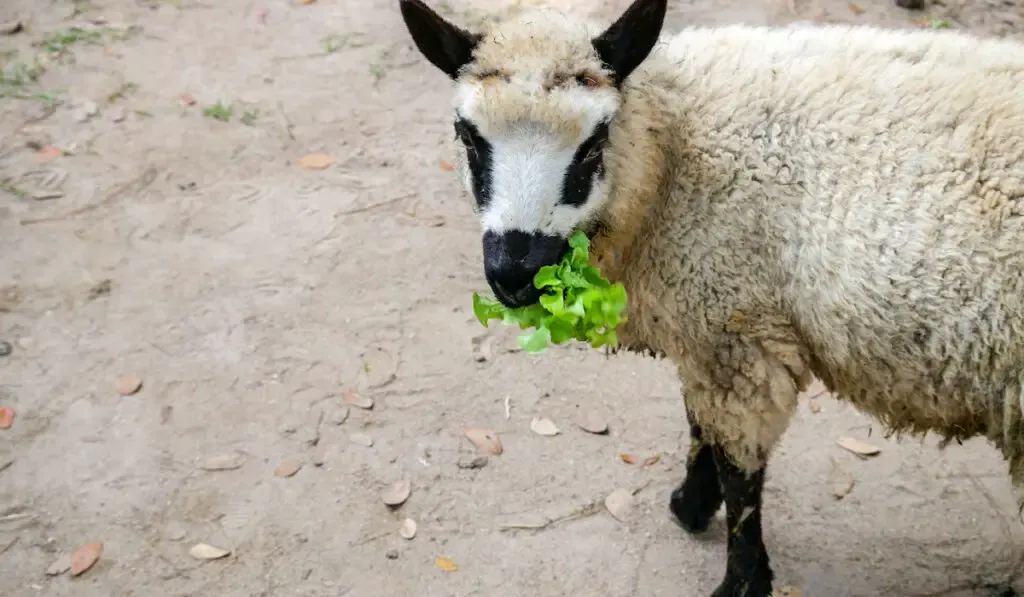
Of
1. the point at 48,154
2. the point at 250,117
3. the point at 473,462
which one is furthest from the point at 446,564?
the point at 48,154

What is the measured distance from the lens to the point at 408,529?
3592 mm

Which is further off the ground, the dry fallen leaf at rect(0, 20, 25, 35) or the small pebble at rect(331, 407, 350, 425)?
the dry fallen leaf at rect(0, 20, 25, 35)

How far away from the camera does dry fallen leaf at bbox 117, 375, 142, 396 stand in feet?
13.7

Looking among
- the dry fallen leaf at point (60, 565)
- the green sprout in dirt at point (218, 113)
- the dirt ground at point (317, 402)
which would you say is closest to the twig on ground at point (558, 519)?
the dirt ground at point (317, 402)

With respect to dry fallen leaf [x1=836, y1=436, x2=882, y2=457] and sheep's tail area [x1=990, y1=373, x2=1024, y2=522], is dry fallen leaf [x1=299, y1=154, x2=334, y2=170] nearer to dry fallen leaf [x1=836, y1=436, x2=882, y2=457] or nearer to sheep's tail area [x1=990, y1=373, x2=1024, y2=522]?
dry fallen leaf [x1=836, y1=436, x2=882, y2=457]

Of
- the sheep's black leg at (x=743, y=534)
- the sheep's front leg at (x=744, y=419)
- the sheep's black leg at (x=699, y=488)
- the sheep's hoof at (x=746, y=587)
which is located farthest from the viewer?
the sheep's black leg at (x=699, y=488)

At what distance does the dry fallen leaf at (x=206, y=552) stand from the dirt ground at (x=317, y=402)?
21 mm

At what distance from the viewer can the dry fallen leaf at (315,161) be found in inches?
217

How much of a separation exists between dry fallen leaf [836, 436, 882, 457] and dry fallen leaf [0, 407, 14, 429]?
12.6 feet

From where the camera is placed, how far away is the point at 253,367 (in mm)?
4312

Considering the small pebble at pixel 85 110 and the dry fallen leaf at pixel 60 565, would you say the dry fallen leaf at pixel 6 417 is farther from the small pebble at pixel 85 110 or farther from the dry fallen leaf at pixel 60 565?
the small pebble at pixel 85 110

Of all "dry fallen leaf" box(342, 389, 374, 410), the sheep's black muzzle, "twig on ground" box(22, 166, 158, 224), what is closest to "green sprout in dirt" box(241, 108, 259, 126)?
"twig on ground" box(22, 166, 158, 224)

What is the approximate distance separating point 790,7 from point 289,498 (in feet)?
16.4

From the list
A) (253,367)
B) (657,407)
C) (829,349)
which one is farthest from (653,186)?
(253,367)
